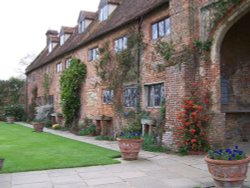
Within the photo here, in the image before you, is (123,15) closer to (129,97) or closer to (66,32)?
(129,97)

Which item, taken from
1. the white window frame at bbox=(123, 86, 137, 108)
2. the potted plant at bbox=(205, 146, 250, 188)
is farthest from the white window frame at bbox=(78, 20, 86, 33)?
the potted plant at bbox=(205, 146, 250, 188)

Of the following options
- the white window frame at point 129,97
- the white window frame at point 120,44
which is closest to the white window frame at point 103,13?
the white window frame at point 120,44

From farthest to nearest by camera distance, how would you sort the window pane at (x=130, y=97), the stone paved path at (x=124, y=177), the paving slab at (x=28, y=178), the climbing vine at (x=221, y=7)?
1. the window pane at (x=130, y=97)
2. the climbing vine at (x=221, y=7)
3. the paving slab at (x=28, y=178)
4. the stone paved path at (x=124, y=177)

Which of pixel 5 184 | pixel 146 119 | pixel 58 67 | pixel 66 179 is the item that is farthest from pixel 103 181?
pixel 58 67

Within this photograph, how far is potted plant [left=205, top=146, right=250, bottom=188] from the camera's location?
19.4 ft

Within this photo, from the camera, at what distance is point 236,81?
495 inches

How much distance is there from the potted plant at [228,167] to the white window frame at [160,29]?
7.43 meters

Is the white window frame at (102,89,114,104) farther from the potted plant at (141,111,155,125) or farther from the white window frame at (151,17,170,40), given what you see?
the white window frame at (151,17,170,40)

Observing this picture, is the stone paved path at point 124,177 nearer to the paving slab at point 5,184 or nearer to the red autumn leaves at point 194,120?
the paving slab at point 5,184

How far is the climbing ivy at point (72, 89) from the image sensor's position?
2061 cm

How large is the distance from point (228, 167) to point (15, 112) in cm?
3134

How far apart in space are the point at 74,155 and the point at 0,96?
2860cm

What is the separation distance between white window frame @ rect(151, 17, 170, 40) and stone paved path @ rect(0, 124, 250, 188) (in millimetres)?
5687

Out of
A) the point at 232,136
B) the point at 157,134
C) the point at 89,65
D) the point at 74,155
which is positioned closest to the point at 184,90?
the point at 157,134
